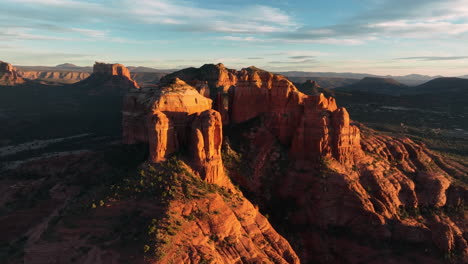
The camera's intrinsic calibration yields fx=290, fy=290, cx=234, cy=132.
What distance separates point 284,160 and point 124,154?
2697cm

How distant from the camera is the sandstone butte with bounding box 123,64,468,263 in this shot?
40938mm

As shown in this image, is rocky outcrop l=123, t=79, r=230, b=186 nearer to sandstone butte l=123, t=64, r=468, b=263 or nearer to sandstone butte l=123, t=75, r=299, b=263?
sandstone butte l=123, t=75, r=299, b=263

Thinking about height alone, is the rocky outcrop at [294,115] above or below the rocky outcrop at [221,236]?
above

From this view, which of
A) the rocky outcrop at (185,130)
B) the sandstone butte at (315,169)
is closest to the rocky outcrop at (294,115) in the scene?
the sandstone butte at (315,169)

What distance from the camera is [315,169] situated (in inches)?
1886

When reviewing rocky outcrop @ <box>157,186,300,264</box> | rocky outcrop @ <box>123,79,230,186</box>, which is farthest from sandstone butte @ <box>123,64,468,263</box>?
rocky outcrop @ <box>157,186,300,264</box>

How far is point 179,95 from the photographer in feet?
142

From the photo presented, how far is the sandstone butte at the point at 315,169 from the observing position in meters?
40.9

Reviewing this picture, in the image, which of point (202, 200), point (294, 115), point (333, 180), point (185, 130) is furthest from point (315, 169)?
point (185, 130)

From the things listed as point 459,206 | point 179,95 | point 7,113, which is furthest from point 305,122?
point 7,113

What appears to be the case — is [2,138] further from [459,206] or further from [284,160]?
[459,206]

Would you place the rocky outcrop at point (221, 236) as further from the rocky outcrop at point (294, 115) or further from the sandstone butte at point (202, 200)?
the rocky outcrop at point (294, 115)

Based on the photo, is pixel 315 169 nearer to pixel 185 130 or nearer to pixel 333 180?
pixel 333 180

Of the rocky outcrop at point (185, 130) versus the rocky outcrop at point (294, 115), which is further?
the rocky outcrop at point (294, 115)
